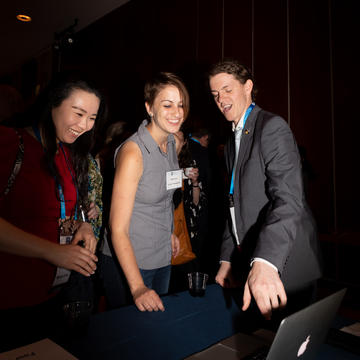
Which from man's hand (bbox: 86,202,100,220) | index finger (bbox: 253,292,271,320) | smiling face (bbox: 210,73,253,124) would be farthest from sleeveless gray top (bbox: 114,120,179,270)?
index finger (bbox: 253,292,271,320)

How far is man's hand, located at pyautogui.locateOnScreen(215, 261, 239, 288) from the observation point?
147 centimetres

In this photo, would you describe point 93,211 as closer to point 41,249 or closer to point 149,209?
point 149,209

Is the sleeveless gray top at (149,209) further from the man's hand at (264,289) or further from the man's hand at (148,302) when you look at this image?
the man's hand at (264,289)

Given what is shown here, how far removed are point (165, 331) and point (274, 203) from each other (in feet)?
1.99

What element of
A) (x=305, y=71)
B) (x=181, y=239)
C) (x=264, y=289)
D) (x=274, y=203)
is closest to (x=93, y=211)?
(x=181, y=239)

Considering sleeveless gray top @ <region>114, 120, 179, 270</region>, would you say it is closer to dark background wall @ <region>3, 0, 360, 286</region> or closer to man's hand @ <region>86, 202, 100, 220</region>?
man's hand @ <region>86, 202, 100, 220</region>

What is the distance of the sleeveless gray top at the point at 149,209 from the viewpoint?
1.49m

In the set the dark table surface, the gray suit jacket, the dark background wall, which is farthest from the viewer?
the dark background wall

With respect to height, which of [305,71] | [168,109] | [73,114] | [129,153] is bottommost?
[129,153]

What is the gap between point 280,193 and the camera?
1.14 meters

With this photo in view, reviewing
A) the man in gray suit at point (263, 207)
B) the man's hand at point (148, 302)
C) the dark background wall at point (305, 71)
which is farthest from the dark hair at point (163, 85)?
the dark background wall at point (305, 71)

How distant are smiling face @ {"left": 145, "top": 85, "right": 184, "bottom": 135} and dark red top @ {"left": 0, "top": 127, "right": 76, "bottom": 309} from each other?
24.9 inches

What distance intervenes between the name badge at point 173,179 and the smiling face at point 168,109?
23cm

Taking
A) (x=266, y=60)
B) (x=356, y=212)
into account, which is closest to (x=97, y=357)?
(x=356, y=212)
